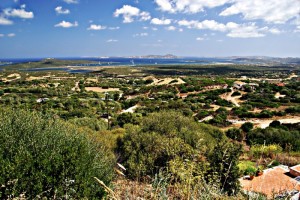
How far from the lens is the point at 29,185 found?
532 cm

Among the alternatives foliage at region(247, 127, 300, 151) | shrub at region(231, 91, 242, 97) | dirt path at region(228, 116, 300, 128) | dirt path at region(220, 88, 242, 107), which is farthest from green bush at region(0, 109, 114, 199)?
shrub at region(231, 91, 242, 97)

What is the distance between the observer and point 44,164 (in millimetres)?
5754

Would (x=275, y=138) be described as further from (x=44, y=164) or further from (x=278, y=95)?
(x=278, y=95)

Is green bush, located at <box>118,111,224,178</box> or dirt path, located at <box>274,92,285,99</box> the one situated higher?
green bush, located at <box>118,111,224,178</box>

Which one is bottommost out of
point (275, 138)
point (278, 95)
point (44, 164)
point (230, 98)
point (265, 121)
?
point (265, 121)

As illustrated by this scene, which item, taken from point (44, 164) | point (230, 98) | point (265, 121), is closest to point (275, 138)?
point (265, 121)

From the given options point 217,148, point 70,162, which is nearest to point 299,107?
point 217,148

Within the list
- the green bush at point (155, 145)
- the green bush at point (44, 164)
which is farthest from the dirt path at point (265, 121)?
the green bush at point (44, 164)

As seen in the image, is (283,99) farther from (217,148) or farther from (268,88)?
(217,148)

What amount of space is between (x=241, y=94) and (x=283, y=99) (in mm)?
9188

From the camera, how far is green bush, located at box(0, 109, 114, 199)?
5191 millimetres

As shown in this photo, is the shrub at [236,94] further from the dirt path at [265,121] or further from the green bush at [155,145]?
the green bush at [155,145]

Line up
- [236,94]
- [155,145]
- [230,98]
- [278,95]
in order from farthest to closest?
[236,94] → [278,95] → [230,98] → [155,145]

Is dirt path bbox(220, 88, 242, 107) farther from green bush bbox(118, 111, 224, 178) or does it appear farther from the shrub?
green bush bbox(118, 111, 224, 178)
